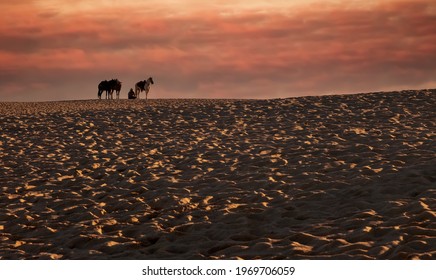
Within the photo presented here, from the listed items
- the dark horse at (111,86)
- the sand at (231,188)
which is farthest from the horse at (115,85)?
the sand at (231,188)

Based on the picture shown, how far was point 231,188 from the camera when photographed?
14.7 meters

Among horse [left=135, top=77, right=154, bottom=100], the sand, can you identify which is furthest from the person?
the sand

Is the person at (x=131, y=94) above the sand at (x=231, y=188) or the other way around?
above

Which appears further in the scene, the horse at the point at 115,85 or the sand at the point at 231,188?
the horse at the point at 115,85

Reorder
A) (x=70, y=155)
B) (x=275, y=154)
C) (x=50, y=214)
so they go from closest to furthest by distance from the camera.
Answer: (x=50, y=214)
(x=275, y=154)
(x=70, y=155)

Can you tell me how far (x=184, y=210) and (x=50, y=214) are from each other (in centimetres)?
283

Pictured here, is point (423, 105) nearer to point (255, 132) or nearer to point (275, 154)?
point (255, 132)

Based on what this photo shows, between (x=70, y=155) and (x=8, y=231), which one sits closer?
(x=8, y=231)

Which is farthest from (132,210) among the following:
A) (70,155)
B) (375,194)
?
(70,155)

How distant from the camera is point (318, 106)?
26.5 metres

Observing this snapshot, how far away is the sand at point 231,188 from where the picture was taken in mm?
11242

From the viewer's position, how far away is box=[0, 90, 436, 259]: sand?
1124 cm

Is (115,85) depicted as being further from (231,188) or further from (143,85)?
(231,188)

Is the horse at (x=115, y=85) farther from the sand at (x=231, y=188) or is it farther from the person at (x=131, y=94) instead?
the sand at (x=231, y=188)
